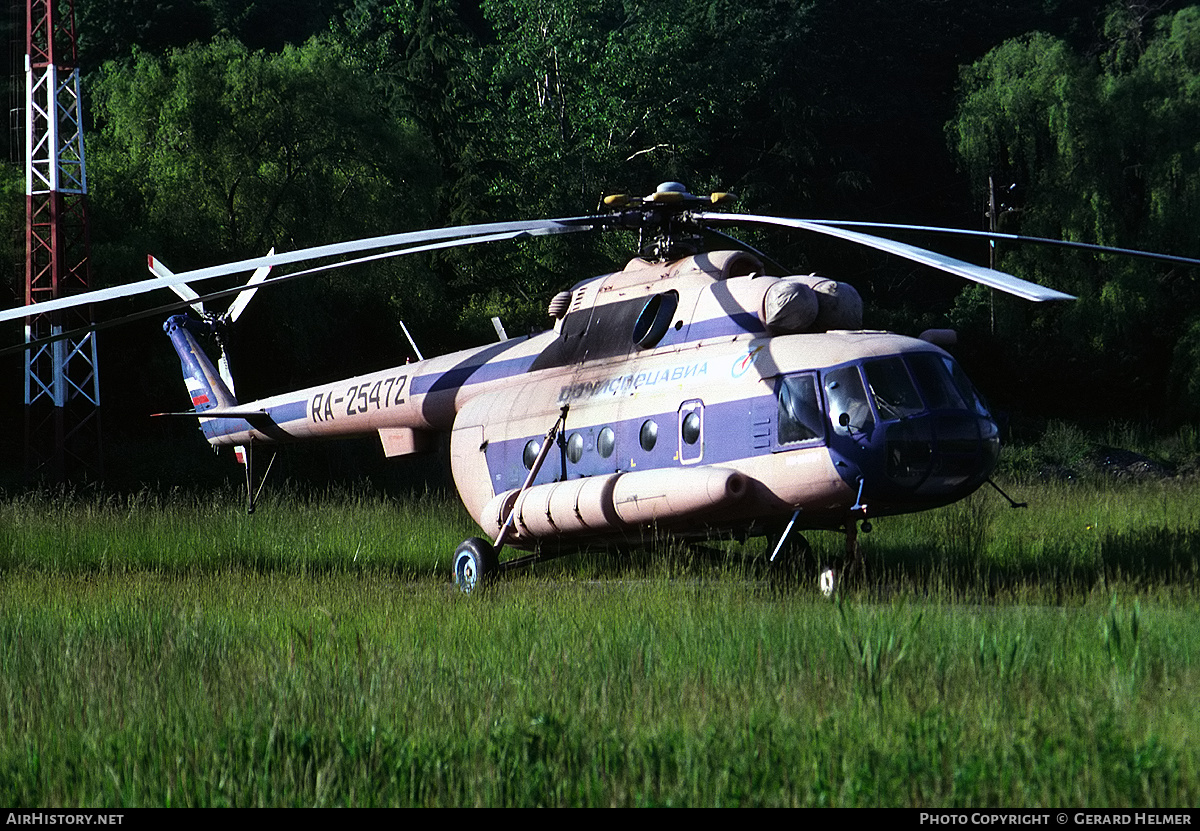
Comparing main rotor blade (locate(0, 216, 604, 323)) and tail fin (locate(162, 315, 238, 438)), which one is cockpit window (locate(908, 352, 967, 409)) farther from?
tail fin (locate(162, 315, 238, 438))

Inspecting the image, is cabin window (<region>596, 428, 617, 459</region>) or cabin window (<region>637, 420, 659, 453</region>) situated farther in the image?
cabin window (<region>596, 428, 617, 459</region>)

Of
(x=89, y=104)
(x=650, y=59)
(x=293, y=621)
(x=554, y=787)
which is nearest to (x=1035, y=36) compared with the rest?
(x=650, y=59)

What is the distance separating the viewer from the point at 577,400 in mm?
11484

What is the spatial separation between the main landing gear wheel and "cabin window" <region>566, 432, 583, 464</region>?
1.14 metres

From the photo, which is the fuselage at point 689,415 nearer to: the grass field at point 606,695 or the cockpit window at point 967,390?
the cockpit window at point 967,390

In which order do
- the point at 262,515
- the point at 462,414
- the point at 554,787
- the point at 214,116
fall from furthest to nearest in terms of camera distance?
the point at 214,116 → the point at 262,515 → the point at 462,414 → the point at 554,787

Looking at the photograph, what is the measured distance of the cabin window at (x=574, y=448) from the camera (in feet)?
37.3

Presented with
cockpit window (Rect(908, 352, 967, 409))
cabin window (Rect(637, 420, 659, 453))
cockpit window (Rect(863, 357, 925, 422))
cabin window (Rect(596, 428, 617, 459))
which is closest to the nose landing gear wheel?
cockpit window (Rect(863, 357, 925, 422))

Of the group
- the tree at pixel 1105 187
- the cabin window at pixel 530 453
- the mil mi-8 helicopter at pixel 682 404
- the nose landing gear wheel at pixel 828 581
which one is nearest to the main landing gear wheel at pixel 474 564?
the mil mi-8 helicopter at pixel 682 404

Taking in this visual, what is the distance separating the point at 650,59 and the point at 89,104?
61.1 ft

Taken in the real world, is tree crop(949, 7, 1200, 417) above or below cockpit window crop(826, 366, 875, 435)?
above

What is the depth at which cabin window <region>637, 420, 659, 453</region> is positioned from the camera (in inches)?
419

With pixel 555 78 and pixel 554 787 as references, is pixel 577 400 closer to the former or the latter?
pixel 554 787

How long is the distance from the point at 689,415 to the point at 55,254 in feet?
60.6
